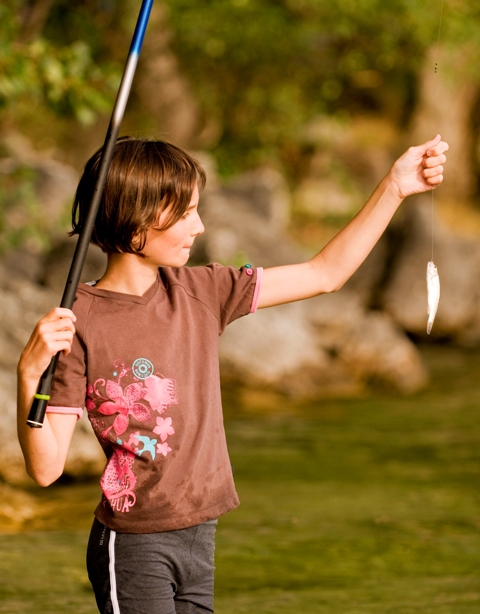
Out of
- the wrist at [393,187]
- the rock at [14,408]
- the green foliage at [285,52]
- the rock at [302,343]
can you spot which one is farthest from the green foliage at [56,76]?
the green foliage at [285,52]

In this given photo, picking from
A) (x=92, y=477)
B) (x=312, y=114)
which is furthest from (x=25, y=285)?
(x=312, y=114)

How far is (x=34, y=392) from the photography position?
85.9 inches

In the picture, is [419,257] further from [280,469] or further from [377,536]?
[377,536]

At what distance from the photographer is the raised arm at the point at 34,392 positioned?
2.11 metres

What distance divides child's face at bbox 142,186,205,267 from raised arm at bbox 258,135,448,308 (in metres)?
0.25

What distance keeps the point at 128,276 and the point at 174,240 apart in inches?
5.6

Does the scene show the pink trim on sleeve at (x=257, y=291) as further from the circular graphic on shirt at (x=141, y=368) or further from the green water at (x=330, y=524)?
the green water at (x=330, y=524)

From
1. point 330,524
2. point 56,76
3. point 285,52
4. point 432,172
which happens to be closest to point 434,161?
point 432,172

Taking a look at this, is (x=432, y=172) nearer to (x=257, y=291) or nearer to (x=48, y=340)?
(x=257, y=291)

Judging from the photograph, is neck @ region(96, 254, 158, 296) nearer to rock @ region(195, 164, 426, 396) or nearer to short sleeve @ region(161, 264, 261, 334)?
short sleeve @ region(161, 264, 261, 334)

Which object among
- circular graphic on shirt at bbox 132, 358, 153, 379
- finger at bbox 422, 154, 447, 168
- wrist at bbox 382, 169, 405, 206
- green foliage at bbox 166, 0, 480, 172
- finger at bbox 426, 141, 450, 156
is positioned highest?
green foliage at bbox 166, 0, 480, 172

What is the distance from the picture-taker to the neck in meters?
2.42

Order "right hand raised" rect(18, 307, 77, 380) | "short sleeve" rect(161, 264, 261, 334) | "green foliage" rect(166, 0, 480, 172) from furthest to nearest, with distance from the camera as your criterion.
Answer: "green foliage" rect(166, 0, 480, 172)
"short sleeve" rect(161, 264, 261, 334)
"right hand raised" rect(18, 307, 77, 380)

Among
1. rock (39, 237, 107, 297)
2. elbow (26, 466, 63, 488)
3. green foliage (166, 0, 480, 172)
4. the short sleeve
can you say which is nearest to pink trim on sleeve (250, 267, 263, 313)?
the short sleeve
